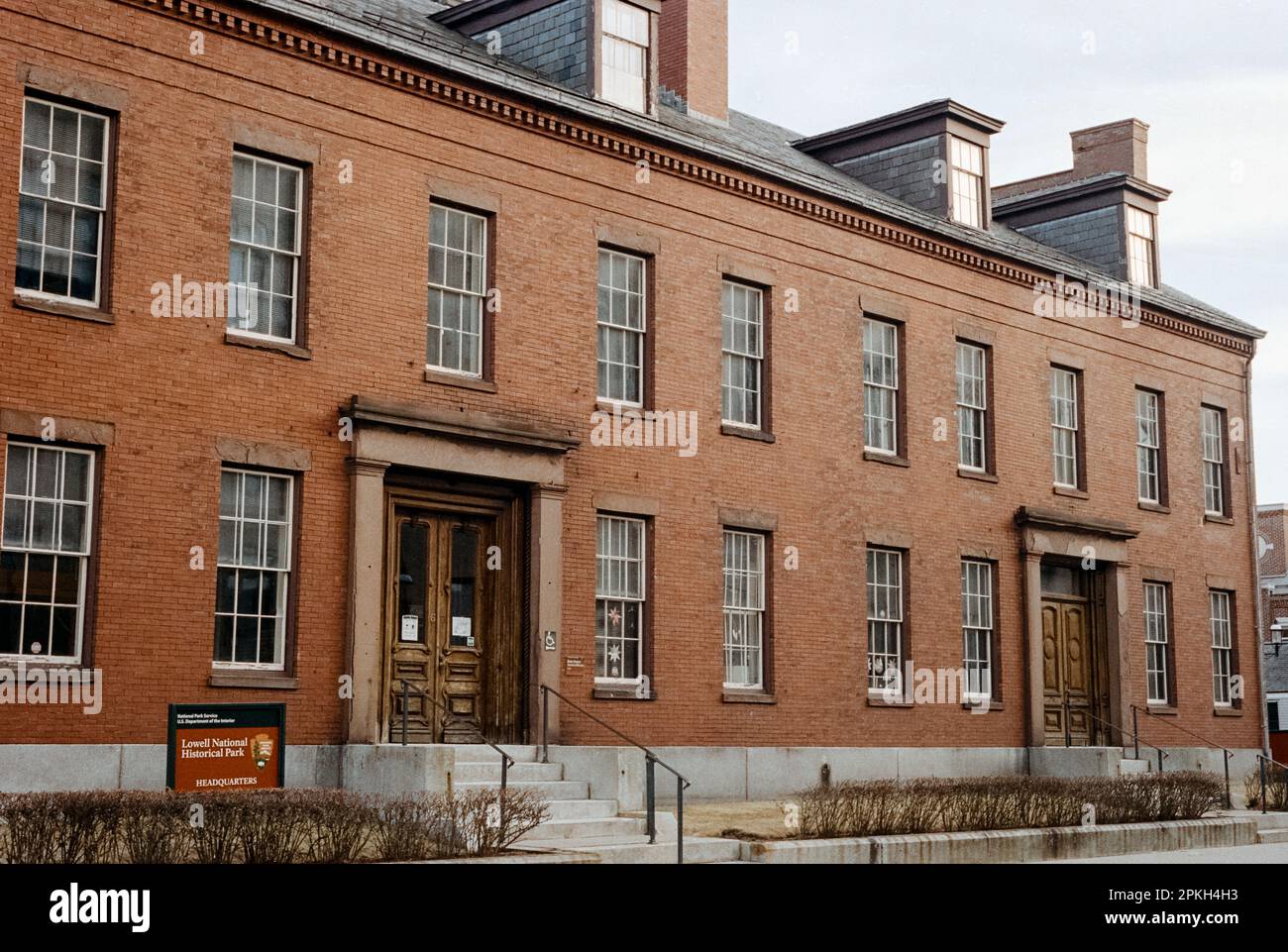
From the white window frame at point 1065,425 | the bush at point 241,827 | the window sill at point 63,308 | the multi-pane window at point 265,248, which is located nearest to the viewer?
the bush at point 241,827

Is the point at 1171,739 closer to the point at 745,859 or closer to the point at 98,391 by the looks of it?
the point at 745,859

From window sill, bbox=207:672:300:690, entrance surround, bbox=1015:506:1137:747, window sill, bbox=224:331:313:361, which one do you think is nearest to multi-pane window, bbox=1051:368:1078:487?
entrance surround, bbox=1015:506:1137:747

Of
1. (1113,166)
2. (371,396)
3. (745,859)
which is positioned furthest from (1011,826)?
(1113,166)

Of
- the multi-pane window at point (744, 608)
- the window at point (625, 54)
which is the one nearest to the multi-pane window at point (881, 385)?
the multi-pane window at point (744, 608)

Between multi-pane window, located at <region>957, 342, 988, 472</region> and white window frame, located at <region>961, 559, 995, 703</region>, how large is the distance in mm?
1748

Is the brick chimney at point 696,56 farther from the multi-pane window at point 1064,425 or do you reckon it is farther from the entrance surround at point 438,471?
the entrance surround at point 438,471

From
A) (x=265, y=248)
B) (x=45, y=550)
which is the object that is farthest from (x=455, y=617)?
(x=45, y=550)

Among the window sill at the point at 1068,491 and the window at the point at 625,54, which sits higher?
the window at the point at 625,54

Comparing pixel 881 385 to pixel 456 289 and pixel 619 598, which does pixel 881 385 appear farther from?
pixel 456 289

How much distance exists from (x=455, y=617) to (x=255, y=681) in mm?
3097

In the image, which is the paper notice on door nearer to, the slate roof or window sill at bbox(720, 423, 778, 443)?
window sill at bbox(720, 423, 778, 443)

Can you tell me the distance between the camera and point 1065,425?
96.7ft

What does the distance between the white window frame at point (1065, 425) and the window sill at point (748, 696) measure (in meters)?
8.55

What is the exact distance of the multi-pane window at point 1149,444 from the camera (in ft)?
103
